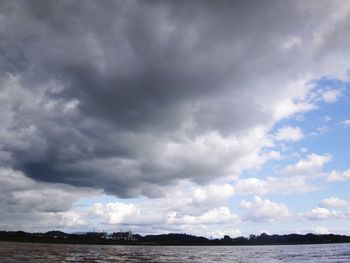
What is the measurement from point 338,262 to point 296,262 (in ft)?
39.1

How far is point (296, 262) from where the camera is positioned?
110562 millimetres

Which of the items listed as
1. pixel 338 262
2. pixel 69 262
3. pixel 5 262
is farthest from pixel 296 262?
pixel 5 262

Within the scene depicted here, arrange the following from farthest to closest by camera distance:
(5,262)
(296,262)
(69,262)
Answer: (296,262), (69,262), (5,262)

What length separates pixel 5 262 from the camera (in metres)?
80.9

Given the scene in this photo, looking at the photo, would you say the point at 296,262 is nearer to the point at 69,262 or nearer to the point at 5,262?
the point at 69,262

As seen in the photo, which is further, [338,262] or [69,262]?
[338,262]

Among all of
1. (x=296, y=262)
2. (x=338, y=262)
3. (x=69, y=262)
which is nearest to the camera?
(x=69, y=262)

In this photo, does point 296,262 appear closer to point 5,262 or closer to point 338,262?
point 338,262

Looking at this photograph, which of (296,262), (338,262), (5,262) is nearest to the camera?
(5,262)

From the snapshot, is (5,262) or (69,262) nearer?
(5,262)

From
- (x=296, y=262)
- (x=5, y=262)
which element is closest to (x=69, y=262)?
(x=5, y=262)

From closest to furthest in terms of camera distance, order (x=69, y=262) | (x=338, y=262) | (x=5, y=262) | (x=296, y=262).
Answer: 1. (x=5, y=262)
2. (x=69, y=262)
3. (x=338, y=262)
4. (x=296, y=262)

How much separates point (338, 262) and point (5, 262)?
7743 cm

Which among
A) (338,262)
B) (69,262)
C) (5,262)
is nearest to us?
(5,262)
